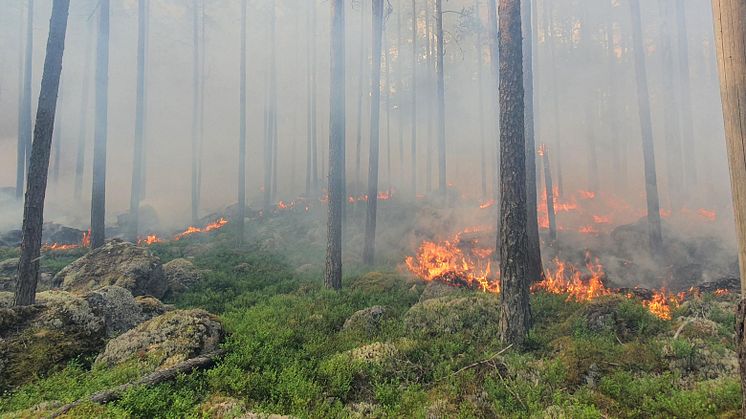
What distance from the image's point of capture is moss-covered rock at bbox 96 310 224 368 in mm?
6375

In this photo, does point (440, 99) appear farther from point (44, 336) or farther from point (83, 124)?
point (83, 124)

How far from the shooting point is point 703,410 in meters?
4.59

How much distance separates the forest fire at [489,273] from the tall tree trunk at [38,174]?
1118 cm

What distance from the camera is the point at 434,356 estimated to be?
6.91 metres

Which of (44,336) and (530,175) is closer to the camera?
(44,336)

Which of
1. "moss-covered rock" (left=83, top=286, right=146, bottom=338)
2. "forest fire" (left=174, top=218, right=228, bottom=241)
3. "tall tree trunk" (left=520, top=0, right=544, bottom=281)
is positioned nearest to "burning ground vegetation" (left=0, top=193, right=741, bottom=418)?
"tall tree trunk" (left=520, top=0, right=544, bottom=281)

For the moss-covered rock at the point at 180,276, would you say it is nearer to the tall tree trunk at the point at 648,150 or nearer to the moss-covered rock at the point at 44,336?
the moss-covered rock at the point at 44,336

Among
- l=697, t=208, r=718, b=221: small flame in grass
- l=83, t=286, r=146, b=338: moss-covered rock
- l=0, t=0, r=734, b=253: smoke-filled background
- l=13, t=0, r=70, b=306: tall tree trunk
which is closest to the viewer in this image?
l=83, t=286, r=146, b=338: moss-covered rock

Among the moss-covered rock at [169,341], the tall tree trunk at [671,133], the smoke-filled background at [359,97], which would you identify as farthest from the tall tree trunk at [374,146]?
the tall tree trunk at [671,133]

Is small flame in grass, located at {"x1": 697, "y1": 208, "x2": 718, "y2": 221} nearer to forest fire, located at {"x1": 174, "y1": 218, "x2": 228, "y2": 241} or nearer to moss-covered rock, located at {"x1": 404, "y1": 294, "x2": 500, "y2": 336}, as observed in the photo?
moss-covered rock, located at {"x1": 404, "y1": 294, "x2": 500, "y2": 336}

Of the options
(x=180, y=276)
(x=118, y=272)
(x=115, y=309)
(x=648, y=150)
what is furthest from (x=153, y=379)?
(x=648, y=150)

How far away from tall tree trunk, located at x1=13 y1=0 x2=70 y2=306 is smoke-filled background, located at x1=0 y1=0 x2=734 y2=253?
22675 mm

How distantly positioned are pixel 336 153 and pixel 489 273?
7.65 meters

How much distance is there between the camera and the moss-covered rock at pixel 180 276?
12.4 meters
